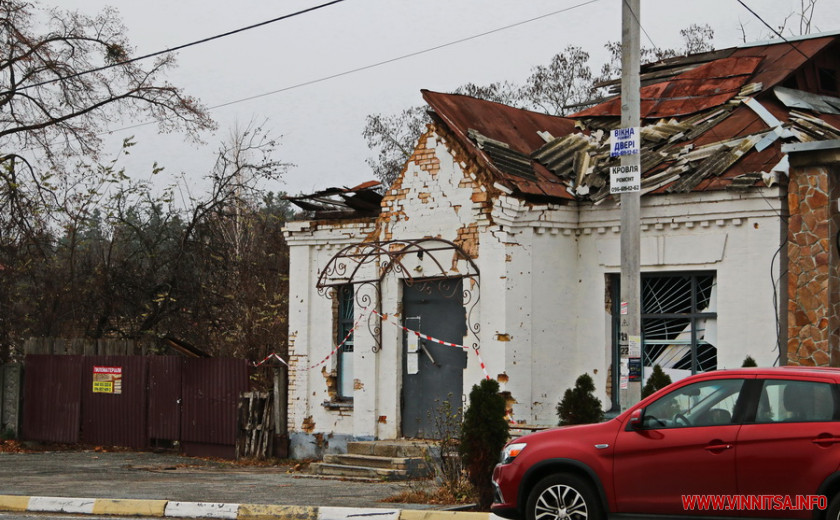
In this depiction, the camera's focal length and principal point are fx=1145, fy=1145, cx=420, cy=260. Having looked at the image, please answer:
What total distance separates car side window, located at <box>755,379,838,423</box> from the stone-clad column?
19.0 feet

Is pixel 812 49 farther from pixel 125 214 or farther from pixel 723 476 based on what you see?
pixel 125 214

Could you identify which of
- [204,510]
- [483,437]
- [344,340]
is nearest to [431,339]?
[344,340]

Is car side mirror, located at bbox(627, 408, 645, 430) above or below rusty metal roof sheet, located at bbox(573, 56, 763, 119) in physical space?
below

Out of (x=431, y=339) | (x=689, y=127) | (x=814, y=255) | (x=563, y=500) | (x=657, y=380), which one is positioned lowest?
(x=563, y=500)

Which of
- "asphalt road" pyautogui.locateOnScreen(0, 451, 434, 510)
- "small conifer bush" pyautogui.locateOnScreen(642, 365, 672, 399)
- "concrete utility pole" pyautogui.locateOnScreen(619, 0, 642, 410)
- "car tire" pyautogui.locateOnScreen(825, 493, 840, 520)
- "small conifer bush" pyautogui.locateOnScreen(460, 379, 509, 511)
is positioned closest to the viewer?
"car tire" pyautogui.locateOnScreen(825, 493, 840, 520)

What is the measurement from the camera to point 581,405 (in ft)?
51.0

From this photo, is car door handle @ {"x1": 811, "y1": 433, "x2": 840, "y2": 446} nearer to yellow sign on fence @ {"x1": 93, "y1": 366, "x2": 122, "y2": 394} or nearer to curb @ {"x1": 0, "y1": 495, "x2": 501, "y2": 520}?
curb @ {"x1": 0, "y1": 495, "x2": 501, "y2": 520}

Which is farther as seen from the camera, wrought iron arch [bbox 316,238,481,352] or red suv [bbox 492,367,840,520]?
wrought iron arch [bbox 316,238,481,352]

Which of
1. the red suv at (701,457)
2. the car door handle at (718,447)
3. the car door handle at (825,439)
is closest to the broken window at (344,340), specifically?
the red suv at (701,457)

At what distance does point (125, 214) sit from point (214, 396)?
8714 millimetres

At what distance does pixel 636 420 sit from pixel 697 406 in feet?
1.66

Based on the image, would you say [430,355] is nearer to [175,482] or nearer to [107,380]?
[175,482]

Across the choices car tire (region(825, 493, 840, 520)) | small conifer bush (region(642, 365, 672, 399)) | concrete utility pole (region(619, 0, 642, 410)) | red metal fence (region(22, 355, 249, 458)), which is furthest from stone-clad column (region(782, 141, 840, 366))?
red metal fence (region(22, 355, 249, 458))

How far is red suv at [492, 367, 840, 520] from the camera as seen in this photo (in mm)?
8484
